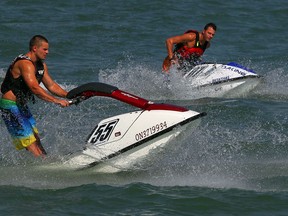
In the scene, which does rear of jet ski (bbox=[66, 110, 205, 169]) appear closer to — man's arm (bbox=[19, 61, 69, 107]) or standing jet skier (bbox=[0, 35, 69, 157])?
standing jet skier (bbox=[0, 35, 69, 157])

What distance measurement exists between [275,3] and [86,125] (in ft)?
41.7

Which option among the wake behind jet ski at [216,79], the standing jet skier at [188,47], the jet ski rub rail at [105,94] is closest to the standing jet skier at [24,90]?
the jet ski rub rail at [105,94]

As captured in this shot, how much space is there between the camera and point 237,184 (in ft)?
28.0

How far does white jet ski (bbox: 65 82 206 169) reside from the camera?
839 centimetres

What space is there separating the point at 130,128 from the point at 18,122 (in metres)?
1.20

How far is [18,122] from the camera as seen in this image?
8.66 m

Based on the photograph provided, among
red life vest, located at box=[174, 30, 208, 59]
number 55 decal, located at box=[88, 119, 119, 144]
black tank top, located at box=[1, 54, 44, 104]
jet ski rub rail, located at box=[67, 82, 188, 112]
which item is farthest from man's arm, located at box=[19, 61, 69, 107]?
red life vest, located at box=[174, 30, 208, 59]

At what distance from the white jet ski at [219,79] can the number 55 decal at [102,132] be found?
5.13m

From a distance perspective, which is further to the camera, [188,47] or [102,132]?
[188,47]

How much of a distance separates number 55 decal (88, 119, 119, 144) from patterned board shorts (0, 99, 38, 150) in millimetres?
656

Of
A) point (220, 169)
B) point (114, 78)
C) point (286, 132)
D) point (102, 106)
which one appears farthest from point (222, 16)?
point (220, 169)

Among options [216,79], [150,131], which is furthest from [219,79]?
[150,131]

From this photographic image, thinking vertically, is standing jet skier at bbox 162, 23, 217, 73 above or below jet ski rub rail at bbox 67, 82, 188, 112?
above

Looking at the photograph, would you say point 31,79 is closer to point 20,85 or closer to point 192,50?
point 20,85
